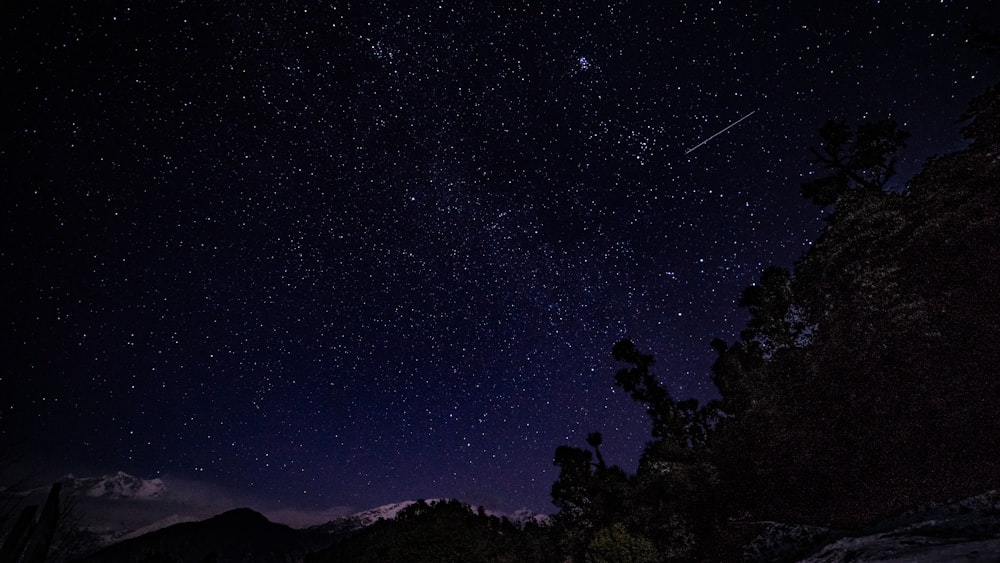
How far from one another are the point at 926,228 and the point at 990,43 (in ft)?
41.6

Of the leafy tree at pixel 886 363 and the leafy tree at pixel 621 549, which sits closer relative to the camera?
the leafy tree at pixel 886 363

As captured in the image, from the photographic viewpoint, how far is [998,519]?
7426mm

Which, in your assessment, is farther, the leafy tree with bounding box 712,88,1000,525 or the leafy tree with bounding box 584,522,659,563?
the leafy tree with bounding box 584,522,659,563

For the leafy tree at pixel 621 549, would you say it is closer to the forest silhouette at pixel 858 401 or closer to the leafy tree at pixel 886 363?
the forest silhouette at pixel 858 401

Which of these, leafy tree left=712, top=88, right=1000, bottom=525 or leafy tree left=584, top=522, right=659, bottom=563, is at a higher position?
leafy tree left=712, top=88, right=1000, bottom=525

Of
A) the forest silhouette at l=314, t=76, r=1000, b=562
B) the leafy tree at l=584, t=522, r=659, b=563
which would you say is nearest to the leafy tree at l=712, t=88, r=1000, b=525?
the forest silhouette at l=314, t=76, r=1000, b=562

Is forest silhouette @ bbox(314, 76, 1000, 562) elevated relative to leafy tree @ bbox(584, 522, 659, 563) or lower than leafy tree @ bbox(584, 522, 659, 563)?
elevated

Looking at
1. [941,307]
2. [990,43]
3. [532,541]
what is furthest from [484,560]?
[990,43]

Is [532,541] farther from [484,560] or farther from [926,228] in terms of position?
[926,228]

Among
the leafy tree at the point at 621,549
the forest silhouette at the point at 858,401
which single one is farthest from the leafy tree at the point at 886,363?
the leafy tree at the point at 621,549

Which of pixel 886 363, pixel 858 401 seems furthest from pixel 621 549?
pixel 886 363

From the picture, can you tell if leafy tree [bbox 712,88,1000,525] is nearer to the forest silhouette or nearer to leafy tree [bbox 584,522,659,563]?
the forest silhouette

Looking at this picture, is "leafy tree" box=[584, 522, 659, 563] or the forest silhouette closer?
the forest silhouette

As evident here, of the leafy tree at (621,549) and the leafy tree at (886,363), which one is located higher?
the leafy tree at (886,363)
